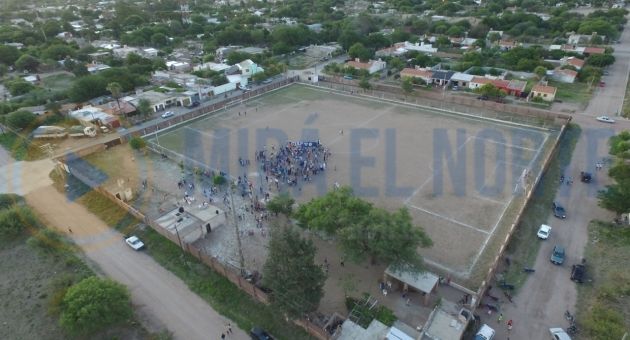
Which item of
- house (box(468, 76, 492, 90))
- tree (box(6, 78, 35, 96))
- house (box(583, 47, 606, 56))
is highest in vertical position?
tree (box(6, 78, 35, 96))

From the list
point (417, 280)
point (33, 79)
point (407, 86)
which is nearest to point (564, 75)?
point (407, 86)

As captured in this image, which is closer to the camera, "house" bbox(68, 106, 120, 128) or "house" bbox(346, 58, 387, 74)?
"house" bbox(68, 106, 120, 128)

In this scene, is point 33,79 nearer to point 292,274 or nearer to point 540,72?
point 292,274

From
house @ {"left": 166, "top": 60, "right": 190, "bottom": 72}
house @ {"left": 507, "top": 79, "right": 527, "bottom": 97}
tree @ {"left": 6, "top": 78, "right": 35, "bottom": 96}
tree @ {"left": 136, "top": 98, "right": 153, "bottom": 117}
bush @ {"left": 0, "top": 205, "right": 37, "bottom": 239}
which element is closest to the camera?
bush @ {"left": 0, "top": 205, "right": 37, "bottom": 239}

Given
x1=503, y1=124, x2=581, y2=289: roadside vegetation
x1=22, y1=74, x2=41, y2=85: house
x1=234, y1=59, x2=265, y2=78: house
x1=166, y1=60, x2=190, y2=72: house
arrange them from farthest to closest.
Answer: x1=166, y1=60, x2=190, y2=72: house
x1=22, y1=74, x2=41, y2=85: house
x1=234, y1=59, x2=265, y2=78: house
x1=503, y1=124, x2=581, y2=289: roadside vegetation

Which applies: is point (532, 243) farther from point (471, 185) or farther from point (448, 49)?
point (448, 49)

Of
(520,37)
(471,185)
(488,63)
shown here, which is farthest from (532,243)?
(520,37)

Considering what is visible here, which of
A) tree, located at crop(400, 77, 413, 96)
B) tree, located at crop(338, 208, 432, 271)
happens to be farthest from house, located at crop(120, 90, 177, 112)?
tree, located at crop(338, 208, 432, 271)

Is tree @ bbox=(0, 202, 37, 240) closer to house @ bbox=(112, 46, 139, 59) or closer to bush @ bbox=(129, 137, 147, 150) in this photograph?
bush @ bbox=(129, 137, 147, 150)
